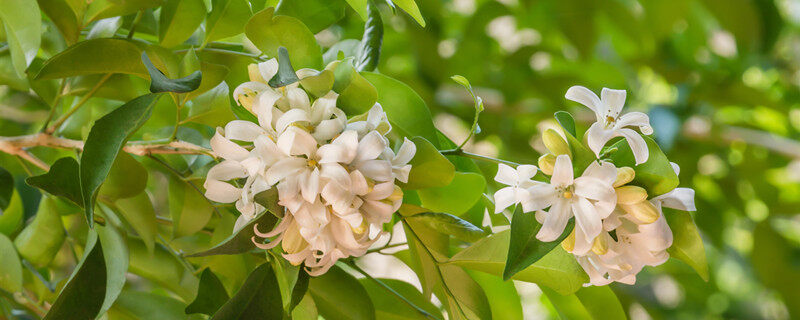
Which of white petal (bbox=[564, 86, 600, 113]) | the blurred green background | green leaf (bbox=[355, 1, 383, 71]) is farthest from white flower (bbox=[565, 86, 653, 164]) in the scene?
the blurred green background

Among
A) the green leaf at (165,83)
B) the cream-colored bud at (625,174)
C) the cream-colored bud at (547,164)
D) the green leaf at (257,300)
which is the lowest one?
the green leaf at (257,300)

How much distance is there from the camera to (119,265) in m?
0.34

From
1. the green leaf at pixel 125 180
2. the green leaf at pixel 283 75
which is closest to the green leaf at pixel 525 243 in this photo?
the green leaf at pixel 283 75

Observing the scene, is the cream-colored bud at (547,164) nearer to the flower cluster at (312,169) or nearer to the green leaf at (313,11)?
the flower cluster at (312,169)

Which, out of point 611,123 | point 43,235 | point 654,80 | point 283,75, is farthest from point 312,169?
point 654,80

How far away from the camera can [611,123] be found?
12.7 inches

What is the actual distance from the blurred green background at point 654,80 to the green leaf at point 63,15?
0.48 m

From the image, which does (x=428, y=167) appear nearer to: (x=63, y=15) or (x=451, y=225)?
(x=451, y=225)

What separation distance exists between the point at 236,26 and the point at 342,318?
17cm

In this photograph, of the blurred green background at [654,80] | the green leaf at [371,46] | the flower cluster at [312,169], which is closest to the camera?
the flower cluster at [312,169]

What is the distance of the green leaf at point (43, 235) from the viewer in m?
0.44

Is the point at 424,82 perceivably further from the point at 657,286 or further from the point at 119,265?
the point at 657,286

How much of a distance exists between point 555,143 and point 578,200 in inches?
1.3

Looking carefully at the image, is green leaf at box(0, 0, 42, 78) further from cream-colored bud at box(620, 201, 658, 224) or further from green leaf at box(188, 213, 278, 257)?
cream-colored bud at box(620, 201, 658, 224)
